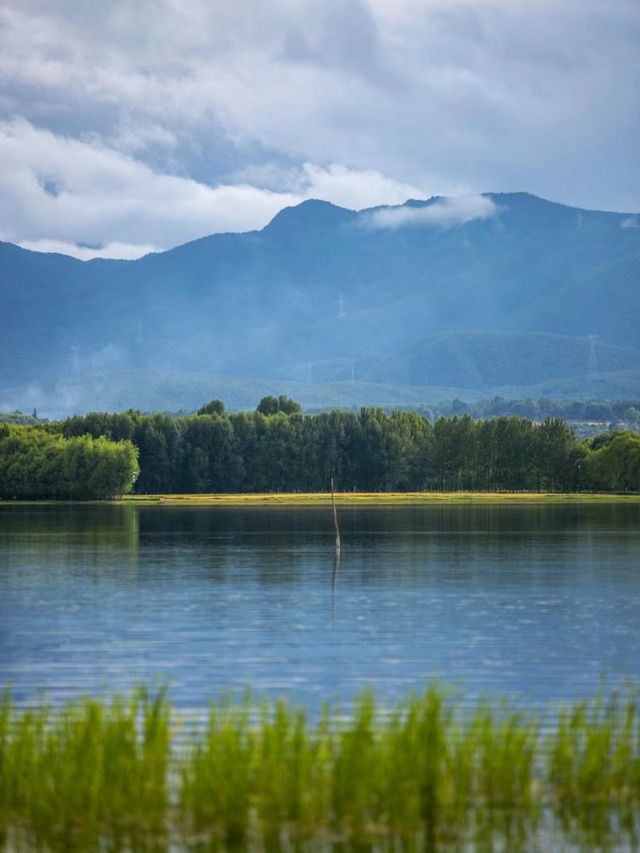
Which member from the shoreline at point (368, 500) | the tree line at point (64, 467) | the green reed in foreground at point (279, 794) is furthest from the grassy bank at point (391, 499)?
the green reed in foreground at point (279, 794)

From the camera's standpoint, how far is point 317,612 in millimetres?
52156

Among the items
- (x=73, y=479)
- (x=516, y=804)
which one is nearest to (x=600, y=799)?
(x=516, y=804)

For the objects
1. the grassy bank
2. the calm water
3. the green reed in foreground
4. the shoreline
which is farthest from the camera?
the grassy bank

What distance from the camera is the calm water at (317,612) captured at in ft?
117

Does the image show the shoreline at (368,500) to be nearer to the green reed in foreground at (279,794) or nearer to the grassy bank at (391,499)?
the grassy bank at (391,499)

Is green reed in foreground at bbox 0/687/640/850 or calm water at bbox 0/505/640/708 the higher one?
green reed in foreground at bbox 0/687/640/850

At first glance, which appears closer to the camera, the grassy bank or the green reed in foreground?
the green reed in foreground

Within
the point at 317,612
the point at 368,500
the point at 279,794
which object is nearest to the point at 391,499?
the point at 368,500

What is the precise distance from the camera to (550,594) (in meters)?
58.7

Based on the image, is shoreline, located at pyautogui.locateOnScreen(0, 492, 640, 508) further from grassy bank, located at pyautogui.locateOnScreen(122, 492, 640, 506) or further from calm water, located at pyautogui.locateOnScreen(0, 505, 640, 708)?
calm water, located at pyautogui.locateOnScreen(0, 505, 640, 708)

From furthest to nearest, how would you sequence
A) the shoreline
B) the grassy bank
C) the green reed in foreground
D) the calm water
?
the grassy bank → the shoreline → the calm water → the green reed in foreground

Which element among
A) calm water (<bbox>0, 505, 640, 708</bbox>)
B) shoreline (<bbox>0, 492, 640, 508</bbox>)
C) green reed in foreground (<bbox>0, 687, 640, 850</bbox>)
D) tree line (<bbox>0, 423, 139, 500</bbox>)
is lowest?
calm water (<bbox>0, 505, 640, 708</bbox>)

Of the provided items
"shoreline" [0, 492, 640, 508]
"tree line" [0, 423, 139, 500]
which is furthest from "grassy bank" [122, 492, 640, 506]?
"tree line" [0, 423, 139, 500]

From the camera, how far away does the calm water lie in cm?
3559
